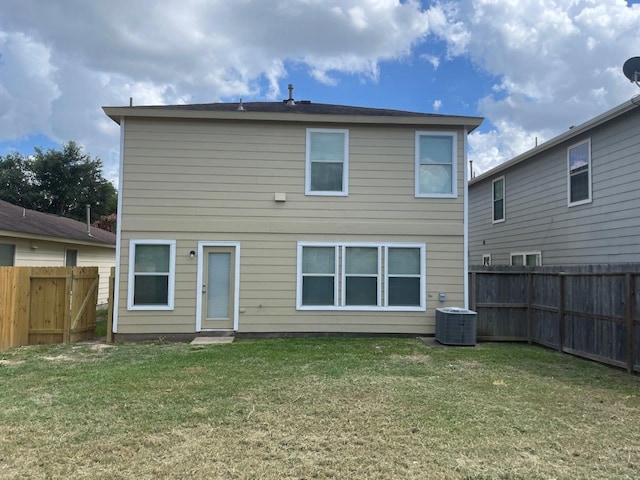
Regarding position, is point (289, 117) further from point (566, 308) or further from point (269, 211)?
point (566, 308)

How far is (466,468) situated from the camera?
3082 millimetres

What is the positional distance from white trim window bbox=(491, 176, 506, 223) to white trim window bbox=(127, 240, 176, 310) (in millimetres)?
10642

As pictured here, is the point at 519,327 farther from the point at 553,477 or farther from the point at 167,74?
the point at 167,74

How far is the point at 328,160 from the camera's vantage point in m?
8.88

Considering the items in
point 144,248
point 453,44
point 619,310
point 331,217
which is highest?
point 453,44

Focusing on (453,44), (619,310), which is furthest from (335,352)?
(453,44)

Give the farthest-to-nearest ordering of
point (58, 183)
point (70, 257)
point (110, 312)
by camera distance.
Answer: point (58, 183) → point (70, 257) → point (110, 312)

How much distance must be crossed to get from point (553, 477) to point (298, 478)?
183 cm

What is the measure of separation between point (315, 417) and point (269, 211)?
5303 millimetres

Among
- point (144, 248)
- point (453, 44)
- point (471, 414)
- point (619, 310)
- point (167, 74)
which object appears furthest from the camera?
point (167, 74)

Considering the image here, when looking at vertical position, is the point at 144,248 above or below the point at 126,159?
below

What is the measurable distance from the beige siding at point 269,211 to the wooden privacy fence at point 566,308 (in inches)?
29.5

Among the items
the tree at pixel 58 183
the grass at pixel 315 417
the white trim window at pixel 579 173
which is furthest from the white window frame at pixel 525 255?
the tree at pixel 58 183

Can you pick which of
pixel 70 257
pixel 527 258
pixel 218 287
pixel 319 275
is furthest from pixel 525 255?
pixel 70 257
